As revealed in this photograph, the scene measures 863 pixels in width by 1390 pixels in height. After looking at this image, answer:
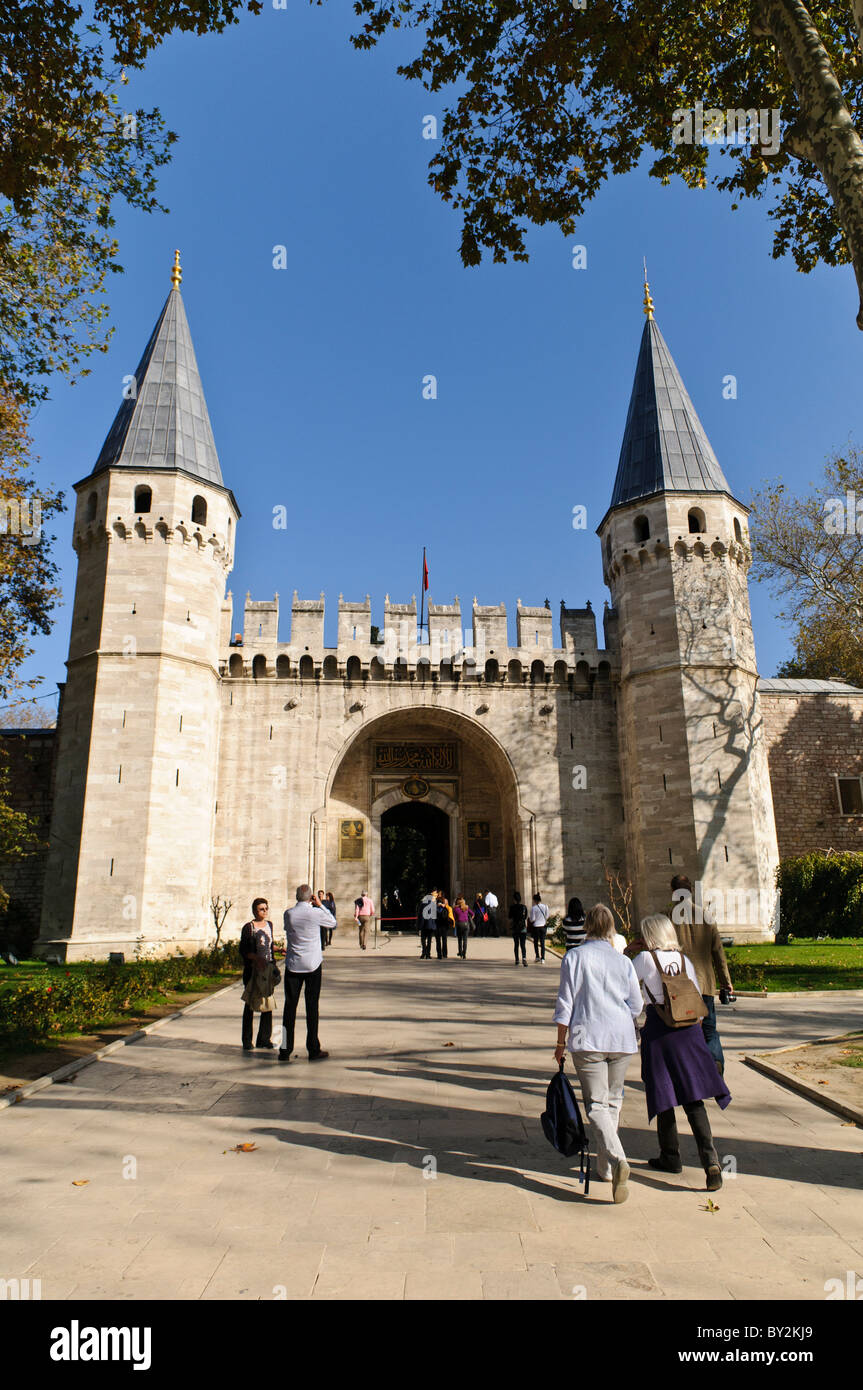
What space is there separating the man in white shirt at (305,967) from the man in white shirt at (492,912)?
50.9 feet

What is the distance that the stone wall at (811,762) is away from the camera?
76.4 ft

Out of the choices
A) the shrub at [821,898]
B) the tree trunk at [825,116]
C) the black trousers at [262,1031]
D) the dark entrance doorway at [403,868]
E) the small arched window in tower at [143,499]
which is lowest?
the black trousers at [262,1031]

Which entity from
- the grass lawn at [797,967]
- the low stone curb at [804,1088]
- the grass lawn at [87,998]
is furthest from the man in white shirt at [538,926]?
the low stone curb at [804,1088]

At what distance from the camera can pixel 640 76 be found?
Result: 916 centimetres

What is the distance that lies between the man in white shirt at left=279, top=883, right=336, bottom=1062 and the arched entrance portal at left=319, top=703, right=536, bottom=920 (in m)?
14.4

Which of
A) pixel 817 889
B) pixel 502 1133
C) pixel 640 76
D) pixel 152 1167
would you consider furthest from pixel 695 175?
pixel 817 889

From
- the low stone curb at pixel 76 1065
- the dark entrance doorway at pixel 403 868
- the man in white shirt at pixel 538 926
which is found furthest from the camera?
the dark entrance doorway at pixel 403 868

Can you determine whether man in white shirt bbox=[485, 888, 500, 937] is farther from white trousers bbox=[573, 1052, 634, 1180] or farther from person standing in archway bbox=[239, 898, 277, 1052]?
white trousers bbox=[573, 1052, 634, 1180]

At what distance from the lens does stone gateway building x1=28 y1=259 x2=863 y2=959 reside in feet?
61.9

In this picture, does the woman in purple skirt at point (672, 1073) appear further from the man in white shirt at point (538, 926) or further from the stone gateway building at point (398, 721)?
the stone gateway building at point (398, 721)

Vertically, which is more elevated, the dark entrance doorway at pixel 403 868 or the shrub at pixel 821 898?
the dark entrance doorway at pixel 403 868

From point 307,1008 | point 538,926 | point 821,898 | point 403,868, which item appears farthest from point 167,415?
point 403,868

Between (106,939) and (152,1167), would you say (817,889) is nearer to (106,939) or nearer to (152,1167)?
(106,939)

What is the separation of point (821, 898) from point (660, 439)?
12539 mm
